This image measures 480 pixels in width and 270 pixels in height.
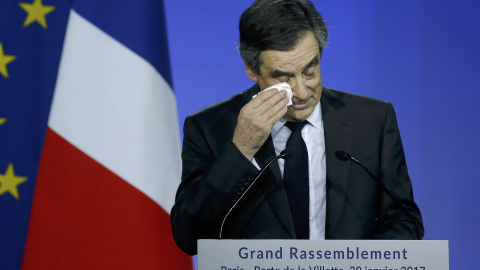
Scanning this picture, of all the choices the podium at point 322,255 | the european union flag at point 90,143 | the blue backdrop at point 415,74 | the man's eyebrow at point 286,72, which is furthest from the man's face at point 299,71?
the blue backdrop at point 415,74

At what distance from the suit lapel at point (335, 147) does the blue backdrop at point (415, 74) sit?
0.59m

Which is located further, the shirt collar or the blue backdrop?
the blue backdrop

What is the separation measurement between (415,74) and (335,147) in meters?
0.84

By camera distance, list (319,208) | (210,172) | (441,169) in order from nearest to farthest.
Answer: (210,172), (319,208), (441,169)

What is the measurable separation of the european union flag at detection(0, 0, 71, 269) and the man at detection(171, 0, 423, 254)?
656mm

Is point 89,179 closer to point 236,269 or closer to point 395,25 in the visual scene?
point 236,269

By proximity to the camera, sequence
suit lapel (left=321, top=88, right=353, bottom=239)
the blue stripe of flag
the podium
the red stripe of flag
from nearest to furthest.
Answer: the podium, suit lapel (left=321, top=88, right=353, bottom=239), the red stripe of flag, the blue stripe of flag

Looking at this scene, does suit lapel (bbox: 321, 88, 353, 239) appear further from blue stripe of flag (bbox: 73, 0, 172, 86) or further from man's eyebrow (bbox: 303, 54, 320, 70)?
blue stripe of flag (bbox: 73, 0, 172, 86)

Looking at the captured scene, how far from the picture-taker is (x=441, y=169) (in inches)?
93.5

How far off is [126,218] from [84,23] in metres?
0.68

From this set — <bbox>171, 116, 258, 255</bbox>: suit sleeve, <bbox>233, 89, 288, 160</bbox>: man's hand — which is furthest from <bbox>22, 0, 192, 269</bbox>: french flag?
<bbox>233, 89, 288, 160</bbox>: man's hand

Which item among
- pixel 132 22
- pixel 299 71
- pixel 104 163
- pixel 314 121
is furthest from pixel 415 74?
pixel 104 163

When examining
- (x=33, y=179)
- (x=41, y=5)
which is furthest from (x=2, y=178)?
(x=41, y=5)

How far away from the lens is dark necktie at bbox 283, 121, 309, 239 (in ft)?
5.50
